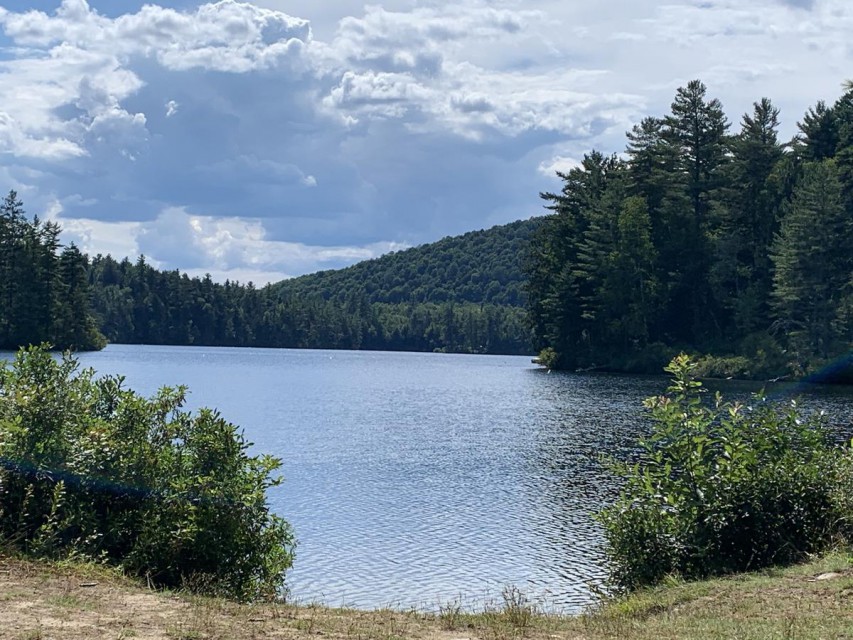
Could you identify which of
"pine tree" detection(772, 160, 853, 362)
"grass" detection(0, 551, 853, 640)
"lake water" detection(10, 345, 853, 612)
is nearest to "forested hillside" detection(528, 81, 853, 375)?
"pine tree" detection(772, 160, 853, 362)

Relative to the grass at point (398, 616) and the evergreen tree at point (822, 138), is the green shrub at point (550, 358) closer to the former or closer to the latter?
the evergreen tree at point (822, 138)

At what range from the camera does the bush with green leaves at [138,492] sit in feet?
41.8

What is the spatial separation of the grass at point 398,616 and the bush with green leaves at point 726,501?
166cm

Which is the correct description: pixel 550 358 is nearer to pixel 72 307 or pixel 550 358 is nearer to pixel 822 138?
pixel 822 138

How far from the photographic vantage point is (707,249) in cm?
9181

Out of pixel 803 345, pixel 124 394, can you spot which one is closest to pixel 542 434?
pixel 124 394

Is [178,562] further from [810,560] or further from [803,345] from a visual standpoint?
[803,345]

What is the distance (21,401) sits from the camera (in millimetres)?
13328

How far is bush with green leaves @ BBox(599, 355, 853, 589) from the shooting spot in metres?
14.4

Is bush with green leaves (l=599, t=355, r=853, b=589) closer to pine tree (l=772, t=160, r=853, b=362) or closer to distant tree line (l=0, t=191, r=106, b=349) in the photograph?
pine tree (l=772, t=160, r=853, b=362)

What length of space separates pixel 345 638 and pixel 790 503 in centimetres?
862

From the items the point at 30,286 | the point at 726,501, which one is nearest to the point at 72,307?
the point at 30,286

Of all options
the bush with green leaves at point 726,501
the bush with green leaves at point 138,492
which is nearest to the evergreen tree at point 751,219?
the bush with green leaves at point 726,501

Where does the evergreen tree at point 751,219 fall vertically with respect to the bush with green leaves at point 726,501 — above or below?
above
